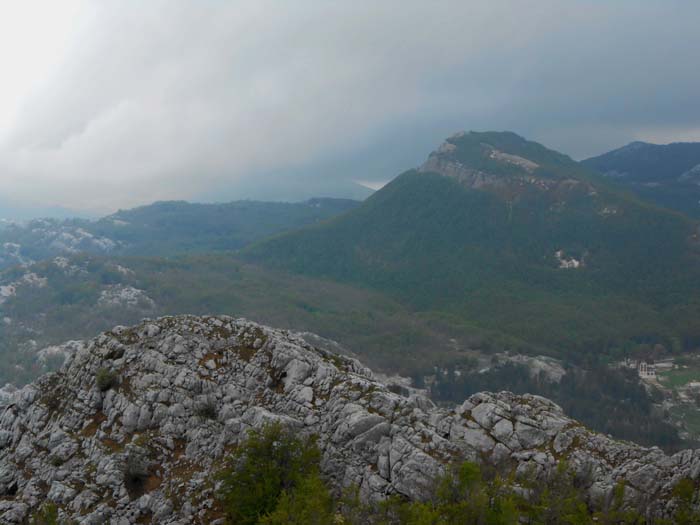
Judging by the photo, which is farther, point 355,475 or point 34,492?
point 34,492

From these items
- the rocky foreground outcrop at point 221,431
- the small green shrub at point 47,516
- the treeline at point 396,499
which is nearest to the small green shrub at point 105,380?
the rocky foreground outcrop at point 221,431

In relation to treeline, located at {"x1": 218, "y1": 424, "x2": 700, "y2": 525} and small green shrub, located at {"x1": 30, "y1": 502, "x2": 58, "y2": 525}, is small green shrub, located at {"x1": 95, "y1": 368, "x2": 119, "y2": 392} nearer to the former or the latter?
small green shrub, located at {"x1": 30, "y1": 502, "x2": 58, "y2": 525}

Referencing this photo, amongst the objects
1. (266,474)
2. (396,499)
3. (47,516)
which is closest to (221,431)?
(266,474)

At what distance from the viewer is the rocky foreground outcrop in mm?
38531

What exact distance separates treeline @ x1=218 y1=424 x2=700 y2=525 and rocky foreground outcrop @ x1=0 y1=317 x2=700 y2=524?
2.10m

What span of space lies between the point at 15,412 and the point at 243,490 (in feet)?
128

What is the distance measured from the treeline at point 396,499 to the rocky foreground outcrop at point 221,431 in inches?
82.7

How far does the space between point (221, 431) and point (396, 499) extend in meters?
19.6

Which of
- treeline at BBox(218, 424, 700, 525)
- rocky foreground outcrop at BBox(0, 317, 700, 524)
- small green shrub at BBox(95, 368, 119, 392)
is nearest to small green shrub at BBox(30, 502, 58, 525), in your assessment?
rocky foreground outcrop at BBox(0, 317, 700, 524)

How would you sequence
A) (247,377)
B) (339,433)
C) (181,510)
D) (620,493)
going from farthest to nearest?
1. (247,377)
2. (339,433)
3. (181,510)
4. (620,493)

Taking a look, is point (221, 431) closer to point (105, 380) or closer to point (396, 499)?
point (105, 380)

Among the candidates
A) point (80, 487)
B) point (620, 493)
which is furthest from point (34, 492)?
point (620, 493)

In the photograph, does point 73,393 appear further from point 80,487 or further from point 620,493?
point 620,493

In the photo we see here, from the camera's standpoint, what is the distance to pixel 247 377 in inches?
1983
